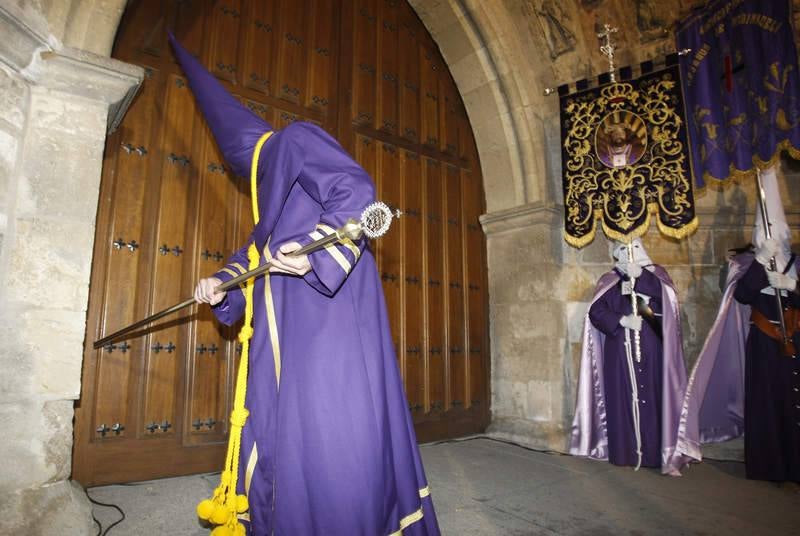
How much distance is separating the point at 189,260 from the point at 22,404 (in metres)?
1.26

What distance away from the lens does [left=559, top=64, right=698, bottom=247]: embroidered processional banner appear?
11.8 ft

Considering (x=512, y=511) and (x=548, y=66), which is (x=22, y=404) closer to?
(x=512, y=511)

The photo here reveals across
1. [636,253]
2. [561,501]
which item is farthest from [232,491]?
[636,253]

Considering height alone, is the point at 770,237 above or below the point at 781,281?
above

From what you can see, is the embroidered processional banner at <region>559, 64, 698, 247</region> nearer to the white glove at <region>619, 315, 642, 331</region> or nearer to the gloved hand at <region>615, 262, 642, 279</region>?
the gloved hand at <region>615, 262, 642, 279</region>

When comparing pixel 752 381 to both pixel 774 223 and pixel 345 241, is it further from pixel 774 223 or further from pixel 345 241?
pixel 345 241

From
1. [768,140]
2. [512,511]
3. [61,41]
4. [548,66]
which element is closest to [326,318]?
[512,511]

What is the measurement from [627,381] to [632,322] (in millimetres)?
450

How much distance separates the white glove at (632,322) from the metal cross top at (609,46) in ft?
6.52

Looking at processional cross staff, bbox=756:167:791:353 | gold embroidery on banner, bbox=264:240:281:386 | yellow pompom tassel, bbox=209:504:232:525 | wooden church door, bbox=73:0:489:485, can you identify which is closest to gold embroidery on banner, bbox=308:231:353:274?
gold embroidery on banner, bbox=264:240:281:386

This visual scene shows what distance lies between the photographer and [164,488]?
8.09 feet

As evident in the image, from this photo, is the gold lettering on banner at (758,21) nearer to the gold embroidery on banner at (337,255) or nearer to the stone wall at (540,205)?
the stone wall at (540,205)

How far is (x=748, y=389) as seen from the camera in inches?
127

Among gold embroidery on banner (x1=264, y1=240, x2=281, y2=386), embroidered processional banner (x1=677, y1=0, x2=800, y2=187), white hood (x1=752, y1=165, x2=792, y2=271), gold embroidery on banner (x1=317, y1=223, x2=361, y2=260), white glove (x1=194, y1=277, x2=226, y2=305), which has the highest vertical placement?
embroidered processional banner (x1=677, y1=0, x2=800, y2=187)
